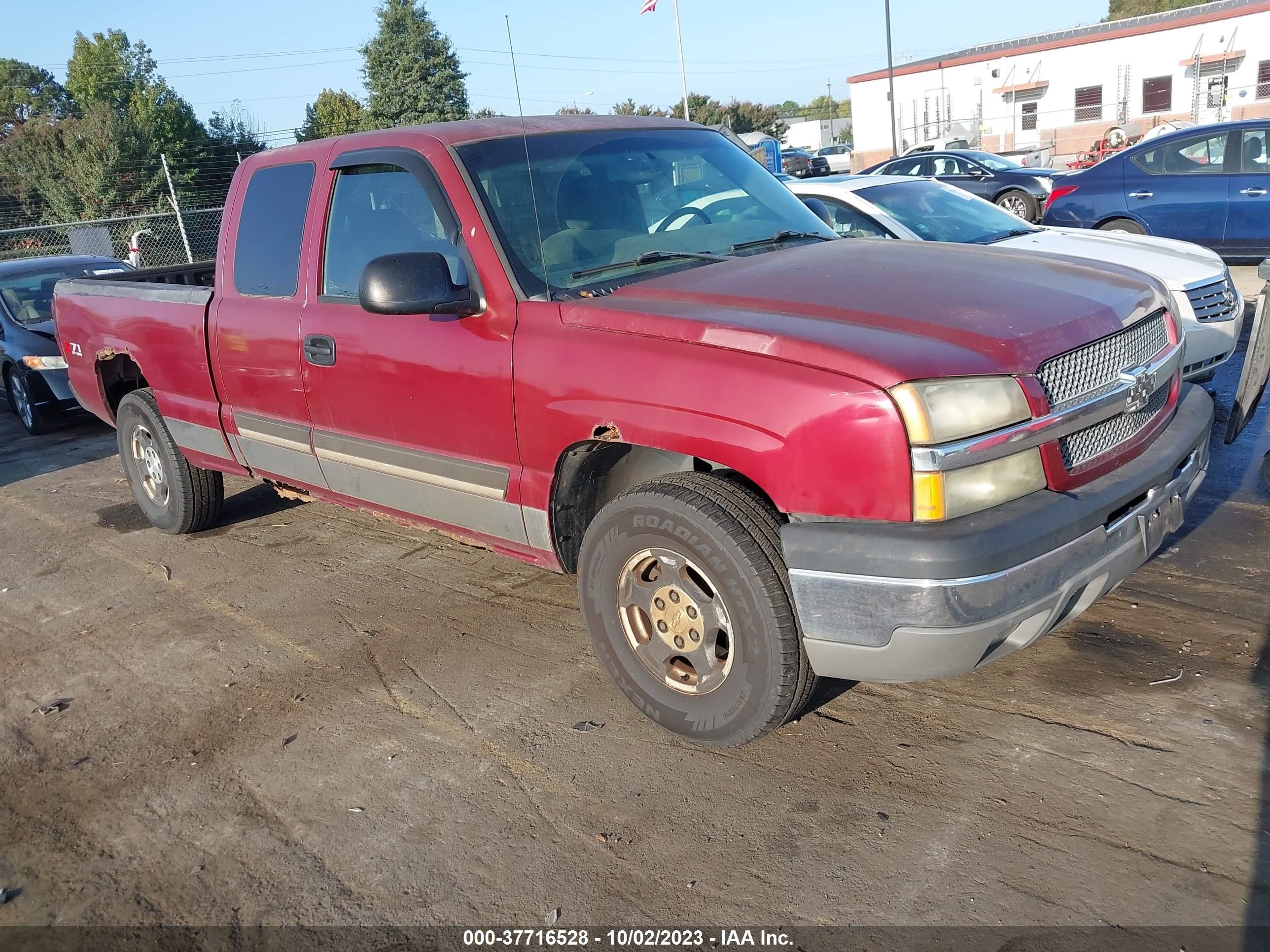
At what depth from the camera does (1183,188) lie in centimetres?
1060

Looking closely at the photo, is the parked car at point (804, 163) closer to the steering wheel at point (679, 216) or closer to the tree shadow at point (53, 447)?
the tree shadow at point (53, 447)

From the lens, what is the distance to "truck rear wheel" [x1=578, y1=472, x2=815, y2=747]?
3002mm

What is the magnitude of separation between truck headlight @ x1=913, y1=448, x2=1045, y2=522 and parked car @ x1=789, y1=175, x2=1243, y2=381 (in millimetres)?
3629

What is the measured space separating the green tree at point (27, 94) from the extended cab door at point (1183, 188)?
78622 millimetres

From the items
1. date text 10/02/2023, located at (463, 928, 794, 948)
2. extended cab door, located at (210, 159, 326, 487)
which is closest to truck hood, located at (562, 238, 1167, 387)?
date text 10/02/2023, located at (463, 928, 794, 948)

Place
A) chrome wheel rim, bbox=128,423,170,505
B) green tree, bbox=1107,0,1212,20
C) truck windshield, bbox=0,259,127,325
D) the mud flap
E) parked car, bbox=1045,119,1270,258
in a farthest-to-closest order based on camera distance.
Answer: green tree, bbox=1107,0,1212,20, parked car, bbox=1045,119,1270,258, truck windshield, bbox=0,259,127,325, chrome wheel rim, bbox=128,423,170,505, the mud flap

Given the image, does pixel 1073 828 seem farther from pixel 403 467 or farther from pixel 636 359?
pixel 403 467

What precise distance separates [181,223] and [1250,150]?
1468 centimetres

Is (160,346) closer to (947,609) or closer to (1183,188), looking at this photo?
(947,609)

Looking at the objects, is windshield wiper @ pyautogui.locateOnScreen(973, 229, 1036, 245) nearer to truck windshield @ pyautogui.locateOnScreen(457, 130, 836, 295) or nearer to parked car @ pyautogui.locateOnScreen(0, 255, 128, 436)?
truck windshield @ pyautogui.locateOnScreen(457, 130, 836, 295)

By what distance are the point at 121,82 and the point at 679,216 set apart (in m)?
74.4

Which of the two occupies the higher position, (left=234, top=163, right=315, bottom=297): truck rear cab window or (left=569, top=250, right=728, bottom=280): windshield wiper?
(left=234, top=163, right=315, bottom=297): truck rear cab window

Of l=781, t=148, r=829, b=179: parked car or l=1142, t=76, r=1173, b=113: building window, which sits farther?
l=1142, t=76, r=1173, b=113: building window

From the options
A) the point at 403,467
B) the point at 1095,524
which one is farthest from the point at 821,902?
the point at 403,467
